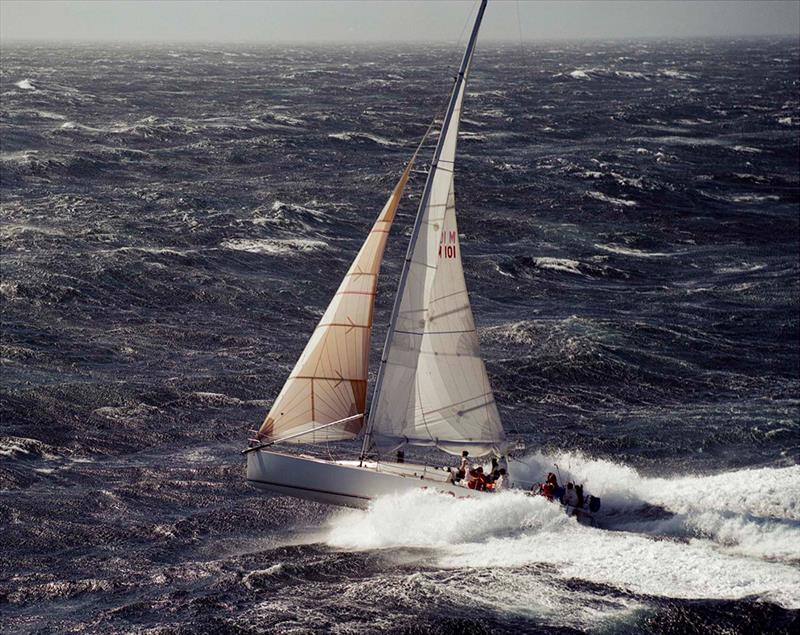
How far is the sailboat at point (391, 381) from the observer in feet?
99.7

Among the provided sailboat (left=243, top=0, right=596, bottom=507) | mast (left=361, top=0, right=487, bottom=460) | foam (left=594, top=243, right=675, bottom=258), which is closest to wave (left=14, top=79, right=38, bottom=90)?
foam (left=594, top=243, right=675, bottom=258)

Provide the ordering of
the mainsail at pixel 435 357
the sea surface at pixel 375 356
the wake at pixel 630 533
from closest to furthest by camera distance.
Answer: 1. the sea surface at pixel 375 356
2. the wake at pixel 630 533
3. the mainsail at pixel 435 357

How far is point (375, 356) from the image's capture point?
47594mm

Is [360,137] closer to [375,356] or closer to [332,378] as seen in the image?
[375,356]

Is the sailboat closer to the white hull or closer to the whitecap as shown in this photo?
the white hull

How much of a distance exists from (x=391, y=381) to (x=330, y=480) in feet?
10.9

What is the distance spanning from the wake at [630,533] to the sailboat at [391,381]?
100cm

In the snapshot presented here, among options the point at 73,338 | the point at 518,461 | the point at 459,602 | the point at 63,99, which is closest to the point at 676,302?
the point at 518,461

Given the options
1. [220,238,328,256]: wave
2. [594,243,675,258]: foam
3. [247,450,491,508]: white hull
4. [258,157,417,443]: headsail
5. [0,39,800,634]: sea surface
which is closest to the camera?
[0,39,800,634]: sea surface

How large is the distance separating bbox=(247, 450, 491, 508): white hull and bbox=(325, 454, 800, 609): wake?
35 centimetres

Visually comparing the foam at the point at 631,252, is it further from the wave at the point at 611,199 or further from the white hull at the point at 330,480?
the white hull at the point at 330,480

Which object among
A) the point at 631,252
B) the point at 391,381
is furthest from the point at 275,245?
the point at 391,381

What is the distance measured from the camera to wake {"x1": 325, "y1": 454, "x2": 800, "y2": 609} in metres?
26.8

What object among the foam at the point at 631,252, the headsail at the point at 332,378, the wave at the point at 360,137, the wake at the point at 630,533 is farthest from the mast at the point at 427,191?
the wave at the point at 360,137
